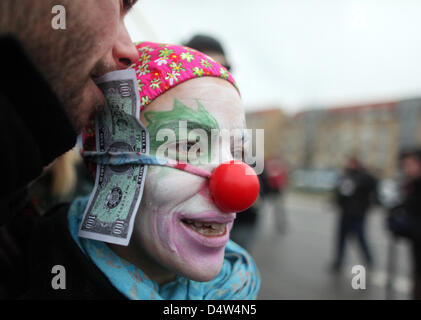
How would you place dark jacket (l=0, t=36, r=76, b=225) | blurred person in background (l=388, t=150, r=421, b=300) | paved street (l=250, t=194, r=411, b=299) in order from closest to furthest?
dark jacket (l=0, t=36, r=76, b=225)
blurred person in background (l=388, t=150, r=421, b=300)
paved street (l=250, t=194, r=411, b=299)

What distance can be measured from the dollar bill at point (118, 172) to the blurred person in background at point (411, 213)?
3063mm

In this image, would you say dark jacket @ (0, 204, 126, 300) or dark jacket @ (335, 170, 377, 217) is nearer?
dark jacket @ (0, 204, 126, 300)

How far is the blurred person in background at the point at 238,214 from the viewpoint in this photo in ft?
6.42

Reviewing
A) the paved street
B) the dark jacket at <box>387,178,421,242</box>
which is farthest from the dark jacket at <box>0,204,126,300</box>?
the dark jacket at <box>387,178,421,242</box>

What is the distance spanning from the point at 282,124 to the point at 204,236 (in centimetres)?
4706

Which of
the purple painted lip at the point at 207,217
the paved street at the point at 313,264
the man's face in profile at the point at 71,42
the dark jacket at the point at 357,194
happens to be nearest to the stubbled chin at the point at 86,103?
the man's face in profile at the point at 71,42

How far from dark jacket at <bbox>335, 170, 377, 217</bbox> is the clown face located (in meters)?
4.12

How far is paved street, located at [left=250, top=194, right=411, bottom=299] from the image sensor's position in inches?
139

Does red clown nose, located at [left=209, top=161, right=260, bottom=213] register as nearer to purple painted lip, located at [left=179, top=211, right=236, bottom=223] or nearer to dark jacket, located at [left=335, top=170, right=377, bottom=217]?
purple painted lip, located at [left=179, top=211, right=236, bottom=223]

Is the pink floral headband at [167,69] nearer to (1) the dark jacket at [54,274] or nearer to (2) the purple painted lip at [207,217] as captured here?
(2) the purple painted lip at [207,217]

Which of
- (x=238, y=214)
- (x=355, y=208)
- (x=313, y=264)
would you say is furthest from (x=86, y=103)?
(x=313, y=264)

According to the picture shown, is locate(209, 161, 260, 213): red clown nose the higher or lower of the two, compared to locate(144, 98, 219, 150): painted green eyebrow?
lower

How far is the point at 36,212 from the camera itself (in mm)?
1133

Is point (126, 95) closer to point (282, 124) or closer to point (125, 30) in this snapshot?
point (125, 30)
